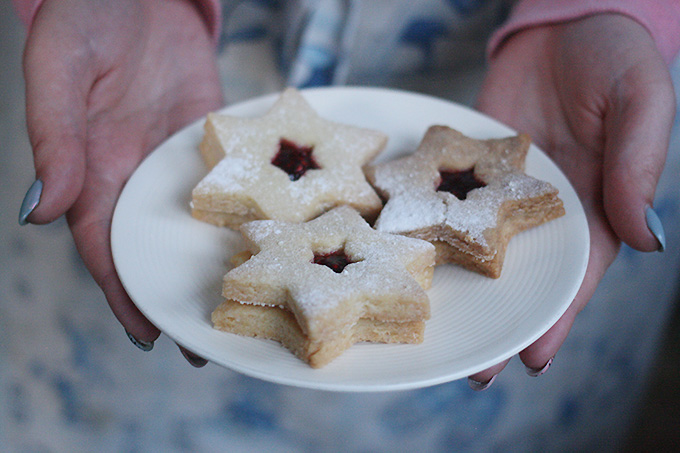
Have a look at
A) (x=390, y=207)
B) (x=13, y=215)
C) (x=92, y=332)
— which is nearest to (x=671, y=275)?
(x=390, y=207)

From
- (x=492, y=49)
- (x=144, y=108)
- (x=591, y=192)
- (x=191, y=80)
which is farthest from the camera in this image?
(x=492, y=49)

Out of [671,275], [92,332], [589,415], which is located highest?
[671,275]

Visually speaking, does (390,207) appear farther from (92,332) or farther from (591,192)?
(92,332)

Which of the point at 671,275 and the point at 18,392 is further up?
the point at 671,275

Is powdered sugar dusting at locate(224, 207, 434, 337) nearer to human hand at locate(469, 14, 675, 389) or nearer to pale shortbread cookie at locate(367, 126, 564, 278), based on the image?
pale shortbread cookie at locate(367, 126, 564, 278)

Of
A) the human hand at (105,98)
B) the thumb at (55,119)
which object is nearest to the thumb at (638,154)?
the human hand at (105,98)

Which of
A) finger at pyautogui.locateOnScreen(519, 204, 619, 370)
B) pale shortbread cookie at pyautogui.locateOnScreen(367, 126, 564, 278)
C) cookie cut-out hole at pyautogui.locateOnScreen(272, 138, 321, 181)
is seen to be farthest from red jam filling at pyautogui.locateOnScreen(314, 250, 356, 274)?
finger at pyautogui.locateOnScreen(519, 204, 619, 370)

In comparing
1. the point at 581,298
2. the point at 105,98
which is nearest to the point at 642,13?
the point at 581,298
